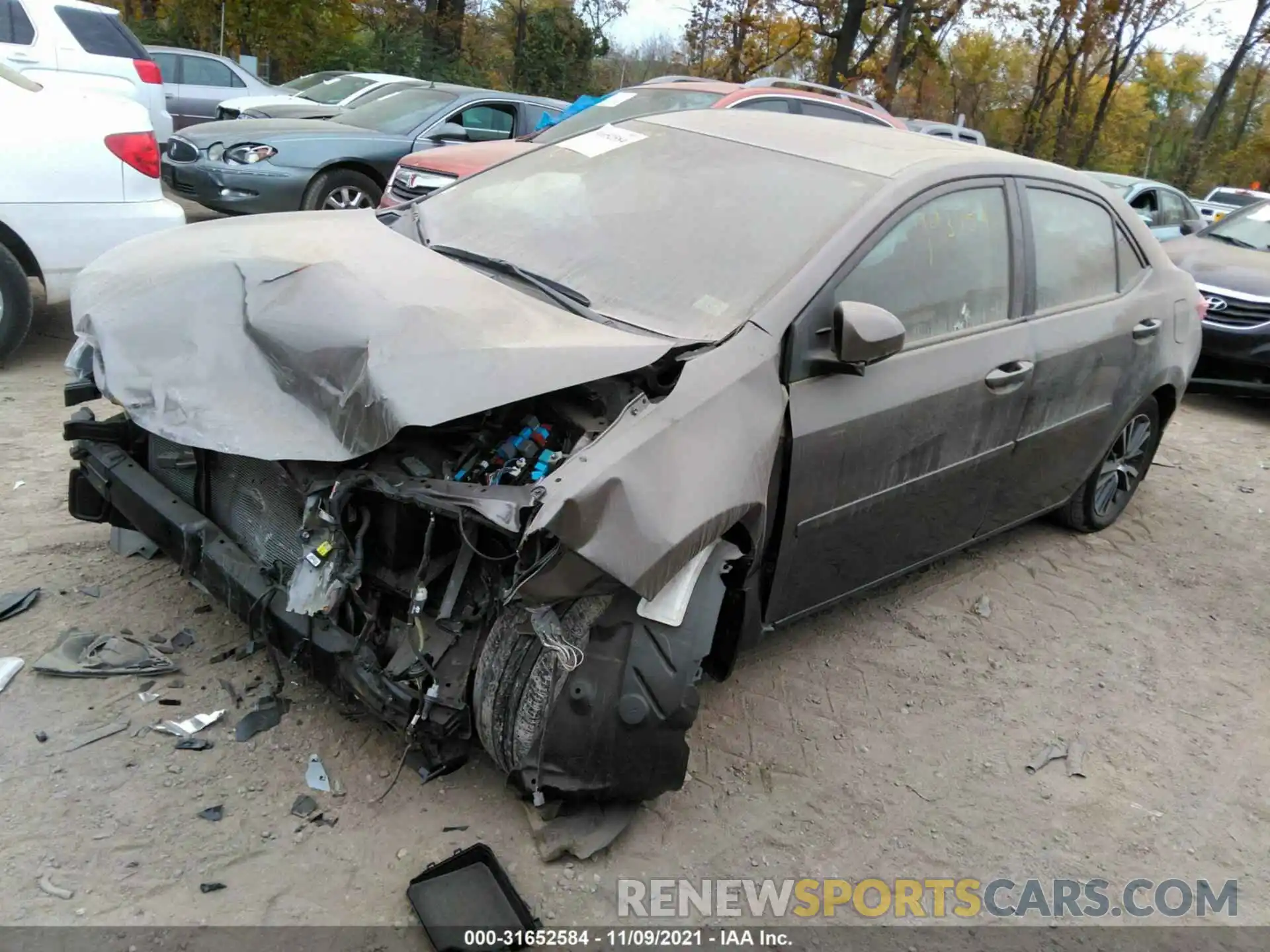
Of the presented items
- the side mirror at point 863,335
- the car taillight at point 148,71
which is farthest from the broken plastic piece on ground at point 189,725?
the car taillight at point 148,71

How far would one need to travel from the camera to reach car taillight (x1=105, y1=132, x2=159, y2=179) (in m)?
5.25

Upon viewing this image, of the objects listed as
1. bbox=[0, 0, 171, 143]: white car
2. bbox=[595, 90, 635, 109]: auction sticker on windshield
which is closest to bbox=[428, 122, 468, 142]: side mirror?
bbox=[595, 90, 635, 109]: auction sticker on windshield

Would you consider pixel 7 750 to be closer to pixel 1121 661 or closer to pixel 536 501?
pixel 536 501

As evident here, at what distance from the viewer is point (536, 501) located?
224 cm

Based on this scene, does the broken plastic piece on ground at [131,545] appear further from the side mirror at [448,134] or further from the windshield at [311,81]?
the windshield at [311,81]

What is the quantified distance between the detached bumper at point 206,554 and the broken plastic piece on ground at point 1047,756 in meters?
2.09

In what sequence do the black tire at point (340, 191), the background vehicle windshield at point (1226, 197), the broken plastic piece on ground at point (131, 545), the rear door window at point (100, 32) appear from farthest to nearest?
the background vehicle windshield at point (1226, 197) < the rear door window at point (100, 32) < the black tire at point (340, 191) < the broken plastic piece on ground at point (131, 545)

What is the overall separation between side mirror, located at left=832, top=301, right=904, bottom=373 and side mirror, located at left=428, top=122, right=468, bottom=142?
7.53 meters

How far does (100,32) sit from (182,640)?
30.1 feet

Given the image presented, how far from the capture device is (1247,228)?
29.7 feet

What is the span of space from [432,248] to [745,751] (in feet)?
6.67

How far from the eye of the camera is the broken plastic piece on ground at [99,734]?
9.12ft

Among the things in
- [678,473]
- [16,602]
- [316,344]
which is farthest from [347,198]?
[678,473]

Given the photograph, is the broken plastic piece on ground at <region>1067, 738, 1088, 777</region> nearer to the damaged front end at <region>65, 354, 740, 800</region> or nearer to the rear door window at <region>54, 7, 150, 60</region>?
the damaged front end at <region>65, 354, 740, 800</region>
